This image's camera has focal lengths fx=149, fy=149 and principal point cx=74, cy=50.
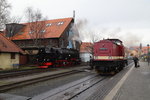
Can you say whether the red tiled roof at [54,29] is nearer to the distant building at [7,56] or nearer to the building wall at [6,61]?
the distant building at [7,56]

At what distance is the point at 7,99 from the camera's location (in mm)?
6852

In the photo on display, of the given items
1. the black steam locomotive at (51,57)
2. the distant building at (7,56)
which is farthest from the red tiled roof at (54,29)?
the distant building at (7,56)

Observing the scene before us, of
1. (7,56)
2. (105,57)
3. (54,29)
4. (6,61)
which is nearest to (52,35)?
(54,29)

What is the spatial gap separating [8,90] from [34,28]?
26.6m

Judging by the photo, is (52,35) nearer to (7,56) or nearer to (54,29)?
(54,29)

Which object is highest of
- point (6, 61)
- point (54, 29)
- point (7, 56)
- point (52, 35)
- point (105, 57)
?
point (54, 29)

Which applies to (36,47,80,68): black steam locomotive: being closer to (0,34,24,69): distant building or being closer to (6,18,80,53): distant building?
(0,34,24,69): distant building

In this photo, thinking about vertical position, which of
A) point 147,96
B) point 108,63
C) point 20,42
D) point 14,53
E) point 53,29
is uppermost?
point 53,29

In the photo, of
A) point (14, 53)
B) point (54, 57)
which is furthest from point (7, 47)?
point (54, 57)

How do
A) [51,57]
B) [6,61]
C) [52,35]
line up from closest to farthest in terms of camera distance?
[6,61]
[51,57]
[52,35]

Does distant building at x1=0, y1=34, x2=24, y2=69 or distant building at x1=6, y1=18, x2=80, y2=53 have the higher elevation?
distant building at x1=6, y1=18, x2=80, y2=53

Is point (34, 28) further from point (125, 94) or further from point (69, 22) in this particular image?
point (125, 94)

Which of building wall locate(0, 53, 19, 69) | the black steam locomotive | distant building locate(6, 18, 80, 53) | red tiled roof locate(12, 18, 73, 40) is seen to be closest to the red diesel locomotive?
the black steam locomotive

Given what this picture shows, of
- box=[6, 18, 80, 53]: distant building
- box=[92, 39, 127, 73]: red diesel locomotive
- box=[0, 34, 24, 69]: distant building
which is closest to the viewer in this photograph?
box=[92, 39, 127, 73]: red diesel locomotive
